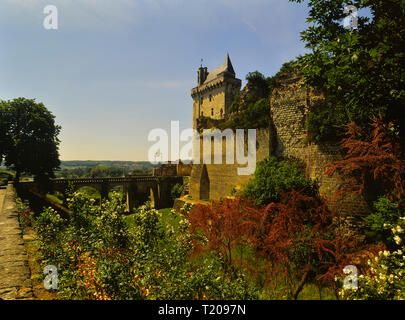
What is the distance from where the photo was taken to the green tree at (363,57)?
537cm

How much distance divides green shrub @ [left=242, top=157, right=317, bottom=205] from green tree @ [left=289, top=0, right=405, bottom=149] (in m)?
4.28

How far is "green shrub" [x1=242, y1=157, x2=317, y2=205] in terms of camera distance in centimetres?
1063

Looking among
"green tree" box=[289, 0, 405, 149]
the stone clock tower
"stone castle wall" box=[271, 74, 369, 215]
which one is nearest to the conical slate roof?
the stone clock tower

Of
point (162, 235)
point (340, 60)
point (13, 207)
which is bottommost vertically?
point (162, 235)

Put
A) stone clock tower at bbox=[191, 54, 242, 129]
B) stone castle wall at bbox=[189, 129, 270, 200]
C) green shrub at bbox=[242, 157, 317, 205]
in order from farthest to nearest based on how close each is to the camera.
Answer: stone clock tower at bbox=[191, 54, 242, 129], stone castle wall at bbox=[189, 129, 270, 200], green shrub at bbox=[242, 157, 317, 205]

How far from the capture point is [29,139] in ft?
75.2

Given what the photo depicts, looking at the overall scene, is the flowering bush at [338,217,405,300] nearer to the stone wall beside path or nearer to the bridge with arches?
the stone wall beside path

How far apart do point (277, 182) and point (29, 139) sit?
81.3 ft

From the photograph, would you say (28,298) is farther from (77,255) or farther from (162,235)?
(162,235)

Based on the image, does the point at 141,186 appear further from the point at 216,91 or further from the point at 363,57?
the point at 363,57

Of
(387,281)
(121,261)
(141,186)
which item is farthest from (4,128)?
(387,281)

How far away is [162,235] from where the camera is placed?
6.59 metres
